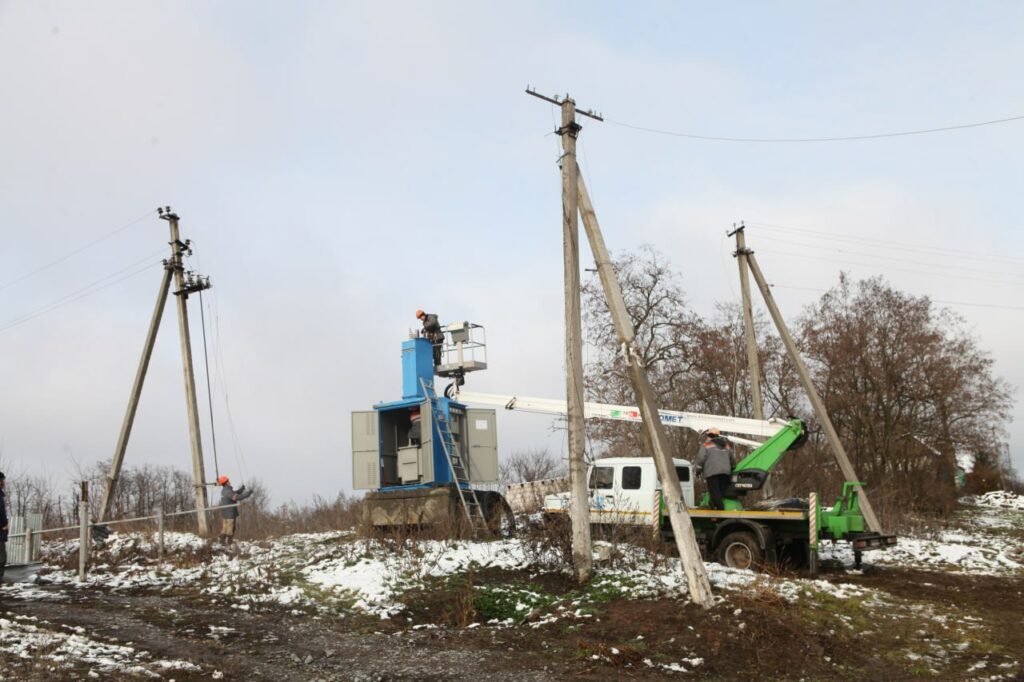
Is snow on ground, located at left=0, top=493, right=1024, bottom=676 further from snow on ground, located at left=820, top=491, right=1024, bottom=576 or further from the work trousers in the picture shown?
the work trousers

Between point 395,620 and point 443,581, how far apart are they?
1452 millimetres

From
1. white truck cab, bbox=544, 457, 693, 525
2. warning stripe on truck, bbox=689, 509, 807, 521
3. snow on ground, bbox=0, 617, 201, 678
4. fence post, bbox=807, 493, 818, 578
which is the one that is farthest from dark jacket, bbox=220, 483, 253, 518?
fence post, bbox=807, 493, 818, 578

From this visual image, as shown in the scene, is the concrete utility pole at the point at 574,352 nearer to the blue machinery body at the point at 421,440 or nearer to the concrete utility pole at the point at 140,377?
the blue machinery body at the point at 421,440

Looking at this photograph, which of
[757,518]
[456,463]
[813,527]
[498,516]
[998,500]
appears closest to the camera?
[813,527]

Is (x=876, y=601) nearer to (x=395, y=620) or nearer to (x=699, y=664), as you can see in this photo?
(x=699, y=664)

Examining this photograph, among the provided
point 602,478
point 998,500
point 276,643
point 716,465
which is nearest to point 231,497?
point 602,478

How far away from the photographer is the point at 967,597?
47.2ft

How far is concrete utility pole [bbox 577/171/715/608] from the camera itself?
1245 cm

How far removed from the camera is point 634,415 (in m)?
19.8

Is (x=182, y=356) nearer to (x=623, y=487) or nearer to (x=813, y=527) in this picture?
(x=623, y=487)

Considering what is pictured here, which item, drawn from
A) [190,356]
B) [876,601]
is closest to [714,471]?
[876,601]

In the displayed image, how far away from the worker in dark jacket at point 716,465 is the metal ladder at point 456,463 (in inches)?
181

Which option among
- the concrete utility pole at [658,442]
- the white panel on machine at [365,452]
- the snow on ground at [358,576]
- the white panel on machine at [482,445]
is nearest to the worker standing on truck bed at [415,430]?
the white panel on machine at [365,452]

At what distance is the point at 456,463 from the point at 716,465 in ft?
18.8
